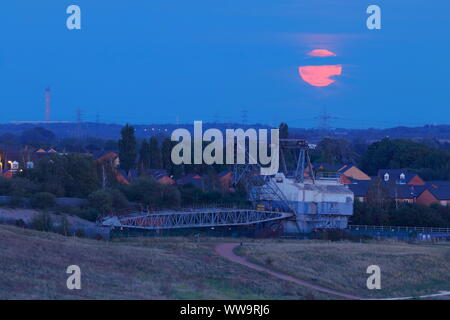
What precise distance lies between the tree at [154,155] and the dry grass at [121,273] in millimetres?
38297

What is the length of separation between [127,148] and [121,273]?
1732 inches

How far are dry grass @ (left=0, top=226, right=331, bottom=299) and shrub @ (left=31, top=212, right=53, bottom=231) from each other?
3882mm

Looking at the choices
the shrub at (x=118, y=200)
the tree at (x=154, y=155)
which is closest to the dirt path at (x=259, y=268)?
the shrub at (x=118, y=200)

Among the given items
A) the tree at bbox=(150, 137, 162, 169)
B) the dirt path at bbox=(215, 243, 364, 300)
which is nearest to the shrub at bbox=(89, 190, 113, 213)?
the dirt path at bbox=(215, 243, 364, 300)

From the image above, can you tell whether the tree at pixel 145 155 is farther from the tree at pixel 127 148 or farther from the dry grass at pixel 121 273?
the dry grass at pixel 121 273

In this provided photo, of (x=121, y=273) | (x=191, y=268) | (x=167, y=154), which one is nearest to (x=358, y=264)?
(x=191, y=268)

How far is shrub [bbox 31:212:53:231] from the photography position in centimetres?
3812

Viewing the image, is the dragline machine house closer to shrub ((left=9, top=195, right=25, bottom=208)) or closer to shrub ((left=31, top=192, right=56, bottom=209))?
shrub ((left=31, top=192, right=56, bottom=209))

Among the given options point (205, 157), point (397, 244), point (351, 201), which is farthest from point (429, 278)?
point (205, 157)

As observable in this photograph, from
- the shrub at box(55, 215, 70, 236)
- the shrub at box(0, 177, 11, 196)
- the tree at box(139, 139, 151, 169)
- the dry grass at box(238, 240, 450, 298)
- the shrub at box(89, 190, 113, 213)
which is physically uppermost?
the tree at box(139, 139, 151, 169)

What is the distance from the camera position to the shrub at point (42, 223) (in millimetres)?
38125

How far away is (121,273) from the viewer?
26344mm

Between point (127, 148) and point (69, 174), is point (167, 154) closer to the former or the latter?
point (127, 148)

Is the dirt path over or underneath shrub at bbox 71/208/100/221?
underneath
